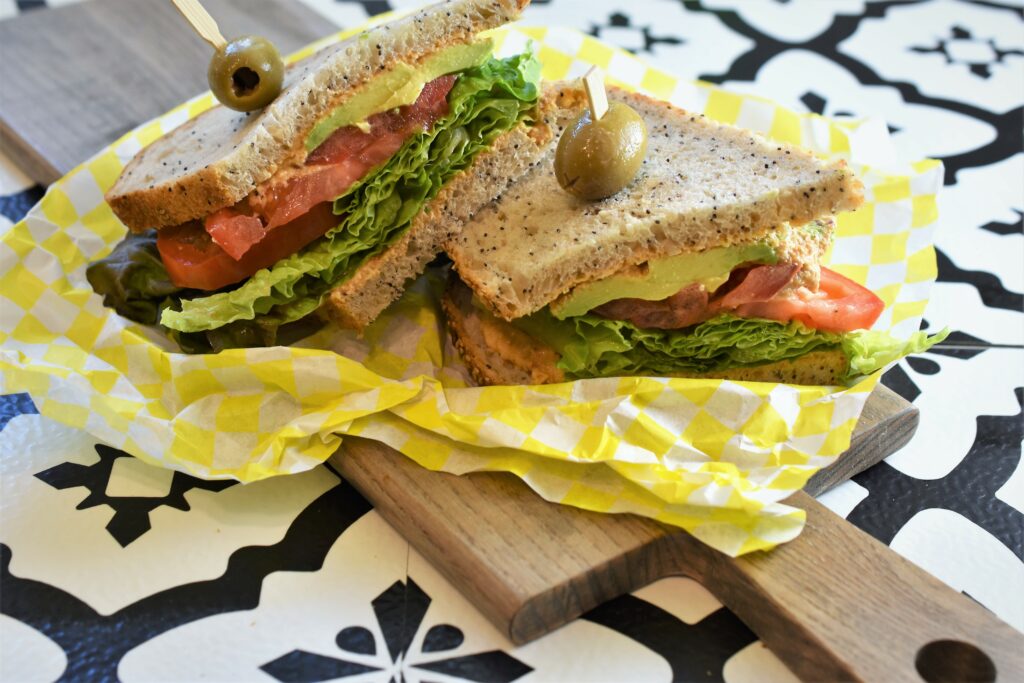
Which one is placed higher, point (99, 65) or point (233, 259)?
point (99, 65)

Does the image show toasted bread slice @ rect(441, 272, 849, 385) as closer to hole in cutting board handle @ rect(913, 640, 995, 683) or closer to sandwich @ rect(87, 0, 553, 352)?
sandwich @ rect(87, 0, 553, 352)

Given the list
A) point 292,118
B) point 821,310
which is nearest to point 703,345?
point 821,310

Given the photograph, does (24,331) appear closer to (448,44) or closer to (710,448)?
(448,44)

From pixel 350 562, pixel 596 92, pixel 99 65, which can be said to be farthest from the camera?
pixel 99 65

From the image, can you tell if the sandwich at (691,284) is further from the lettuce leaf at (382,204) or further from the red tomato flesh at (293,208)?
the red tomato flesh at (293,208)

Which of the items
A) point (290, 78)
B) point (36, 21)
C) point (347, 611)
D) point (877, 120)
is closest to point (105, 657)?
point (347, 611)

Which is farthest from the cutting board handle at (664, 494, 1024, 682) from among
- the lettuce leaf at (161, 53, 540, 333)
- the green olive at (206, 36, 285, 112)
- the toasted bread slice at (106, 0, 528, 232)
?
the green olive at (206, 36, 285, 112)

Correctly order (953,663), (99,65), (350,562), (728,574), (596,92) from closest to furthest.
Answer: (953,663) → (728,574) → (350,562) → (596,92) → (99,65)

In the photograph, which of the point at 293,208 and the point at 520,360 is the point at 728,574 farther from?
the point at 293,208
